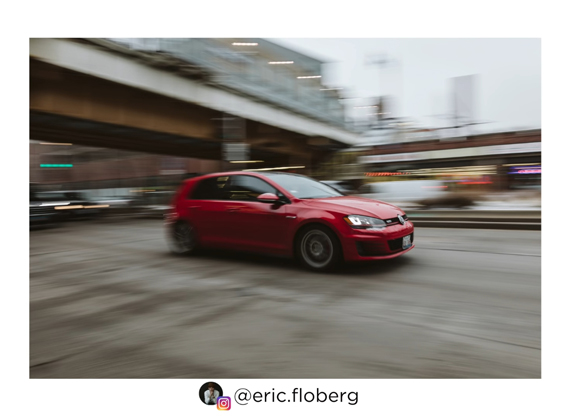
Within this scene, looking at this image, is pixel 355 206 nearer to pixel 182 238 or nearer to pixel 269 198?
pixel 269 198

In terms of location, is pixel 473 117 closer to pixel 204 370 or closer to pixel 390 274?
pixel 390 274

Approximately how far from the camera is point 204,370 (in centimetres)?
268

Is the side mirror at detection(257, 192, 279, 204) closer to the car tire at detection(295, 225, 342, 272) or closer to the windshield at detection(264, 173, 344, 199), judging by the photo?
the windshield at detection(264, 173, 344, 199)

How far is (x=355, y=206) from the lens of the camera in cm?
520

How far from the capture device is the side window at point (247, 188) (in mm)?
5729

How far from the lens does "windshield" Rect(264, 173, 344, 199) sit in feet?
18.6

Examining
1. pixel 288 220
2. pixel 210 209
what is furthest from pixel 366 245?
pixel 210 209

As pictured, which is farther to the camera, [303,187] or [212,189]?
[212,189]

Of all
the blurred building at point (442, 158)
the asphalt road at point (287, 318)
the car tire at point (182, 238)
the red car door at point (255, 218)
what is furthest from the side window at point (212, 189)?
the blurred building at point (442, 158)
